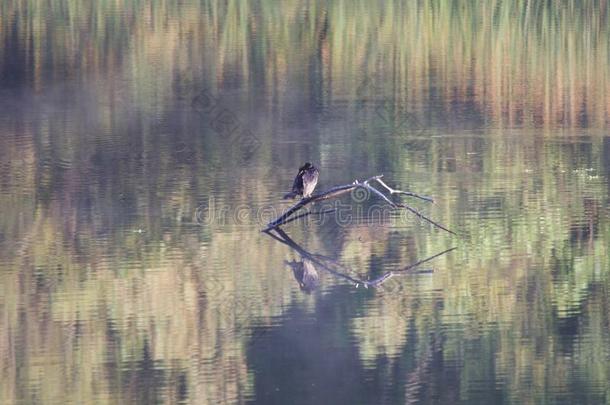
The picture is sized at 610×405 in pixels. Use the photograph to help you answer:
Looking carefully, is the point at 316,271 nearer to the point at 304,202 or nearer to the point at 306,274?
the point at 306,274

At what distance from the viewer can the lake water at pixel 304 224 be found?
6684 millimetres

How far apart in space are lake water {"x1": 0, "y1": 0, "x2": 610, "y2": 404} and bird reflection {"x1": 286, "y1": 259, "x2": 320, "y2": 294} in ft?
0.07

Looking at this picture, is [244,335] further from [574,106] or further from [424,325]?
[574,106]

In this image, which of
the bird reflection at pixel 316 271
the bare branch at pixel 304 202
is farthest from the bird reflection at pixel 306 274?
the bare branch at pixel 304 202

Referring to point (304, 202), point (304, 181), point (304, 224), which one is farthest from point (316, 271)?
point (304, 224)

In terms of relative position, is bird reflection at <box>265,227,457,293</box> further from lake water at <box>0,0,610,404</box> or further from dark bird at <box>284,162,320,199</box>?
dark bird at <box>284,162,320,199</box>

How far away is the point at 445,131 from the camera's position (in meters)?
12.4

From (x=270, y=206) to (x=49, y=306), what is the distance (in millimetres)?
2478

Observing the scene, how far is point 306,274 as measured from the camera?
8047mm

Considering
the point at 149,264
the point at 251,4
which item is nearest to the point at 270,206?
the point at 149,264

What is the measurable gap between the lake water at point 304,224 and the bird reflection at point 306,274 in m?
0.02

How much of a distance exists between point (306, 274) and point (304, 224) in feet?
3.71

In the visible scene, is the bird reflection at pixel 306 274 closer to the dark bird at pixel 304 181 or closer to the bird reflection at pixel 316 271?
the bird reflection at pixel 316 271

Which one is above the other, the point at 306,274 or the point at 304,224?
the point at 304,224
